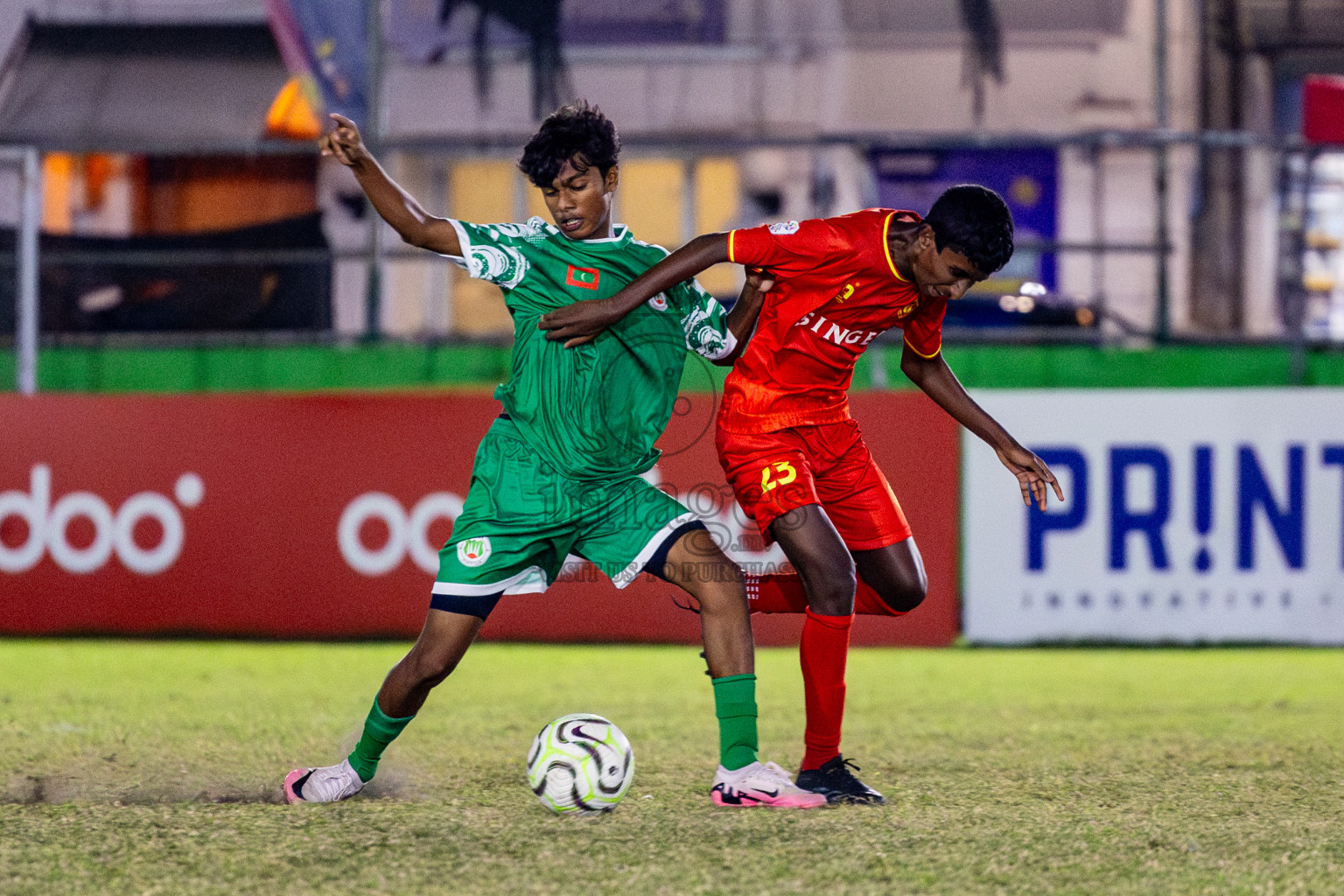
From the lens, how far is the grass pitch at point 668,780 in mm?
2963

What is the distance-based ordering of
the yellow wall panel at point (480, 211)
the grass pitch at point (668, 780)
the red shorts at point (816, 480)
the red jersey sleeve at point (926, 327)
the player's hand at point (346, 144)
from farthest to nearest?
the yellow wall panel at point (480, 211), the red jersey sleeve at point (926, 327), the red shorts at point (816, 480), the player's hand at point (346, 144), the grass pitch at point (668, 780)

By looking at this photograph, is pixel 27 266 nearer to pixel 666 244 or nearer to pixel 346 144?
pixel 666 244

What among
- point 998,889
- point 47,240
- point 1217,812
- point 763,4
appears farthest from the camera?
point 763,4

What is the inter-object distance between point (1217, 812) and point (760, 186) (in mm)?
7977

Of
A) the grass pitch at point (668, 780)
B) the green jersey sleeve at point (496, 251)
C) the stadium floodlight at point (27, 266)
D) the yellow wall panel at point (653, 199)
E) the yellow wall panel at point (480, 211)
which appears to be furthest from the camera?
the yellow wall panel at point (480, 211)

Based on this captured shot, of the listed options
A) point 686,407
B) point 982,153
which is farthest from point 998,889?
point 982,153

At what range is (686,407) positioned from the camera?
22.3ft

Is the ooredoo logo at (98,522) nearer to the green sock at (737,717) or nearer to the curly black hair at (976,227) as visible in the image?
the green sock at (737,717)

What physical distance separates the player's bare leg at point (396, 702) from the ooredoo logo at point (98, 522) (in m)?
3.65

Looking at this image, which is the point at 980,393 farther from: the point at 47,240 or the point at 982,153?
the point at 47,240

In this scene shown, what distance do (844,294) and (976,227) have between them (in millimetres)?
399

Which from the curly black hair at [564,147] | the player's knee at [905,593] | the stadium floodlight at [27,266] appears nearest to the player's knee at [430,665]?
the curly black hair at [564,147]

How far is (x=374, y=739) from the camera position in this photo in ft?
11.9

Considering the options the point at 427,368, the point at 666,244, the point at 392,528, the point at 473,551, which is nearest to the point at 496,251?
the point at 473,551
